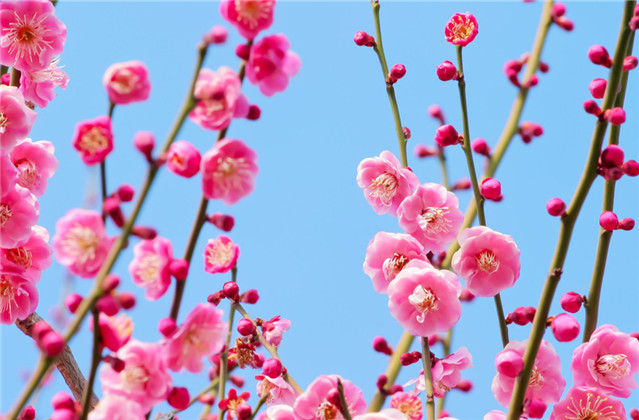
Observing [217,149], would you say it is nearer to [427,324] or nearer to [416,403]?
[427,324]

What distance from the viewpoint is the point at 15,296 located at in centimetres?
116

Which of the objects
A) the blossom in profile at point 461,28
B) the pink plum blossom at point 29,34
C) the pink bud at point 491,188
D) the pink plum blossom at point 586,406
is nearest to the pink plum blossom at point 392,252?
the pink bud at point 491,188

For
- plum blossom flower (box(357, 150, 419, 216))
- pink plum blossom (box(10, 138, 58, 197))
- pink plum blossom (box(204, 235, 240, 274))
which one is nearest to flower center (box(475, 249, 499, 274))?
plum blossom flower (box(357, 150, 419, 216))

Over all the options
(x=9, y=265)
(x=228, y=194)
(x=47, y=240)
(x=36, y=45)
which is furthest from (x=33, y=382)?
(x=36, y=45)

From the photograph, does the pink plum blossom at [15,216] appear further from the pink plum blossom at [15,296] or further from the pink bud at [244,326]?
the pink bud at [244,326]

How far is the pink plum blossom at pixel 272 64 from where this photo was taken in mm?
826

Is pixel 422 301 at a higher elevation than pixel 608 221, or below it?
below

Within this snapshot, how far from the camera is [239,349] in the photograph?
54.9 inches

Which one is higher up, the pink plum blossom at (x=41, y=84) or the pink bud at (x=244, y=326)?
the pink plum blossom at (x=41, y=84)

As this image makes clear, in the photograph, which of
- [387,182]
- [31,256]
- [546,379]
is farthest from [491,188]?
[31,256]

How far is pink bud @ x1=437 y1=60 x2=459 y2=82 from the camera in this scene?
54.1 inches

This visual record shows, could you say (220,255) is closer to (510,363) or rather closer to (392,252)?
(392,252)

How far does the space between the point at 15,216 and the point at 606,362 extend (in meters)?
1.10

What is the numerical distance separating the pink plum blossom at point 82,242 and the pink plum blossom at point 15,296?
1.31ft
